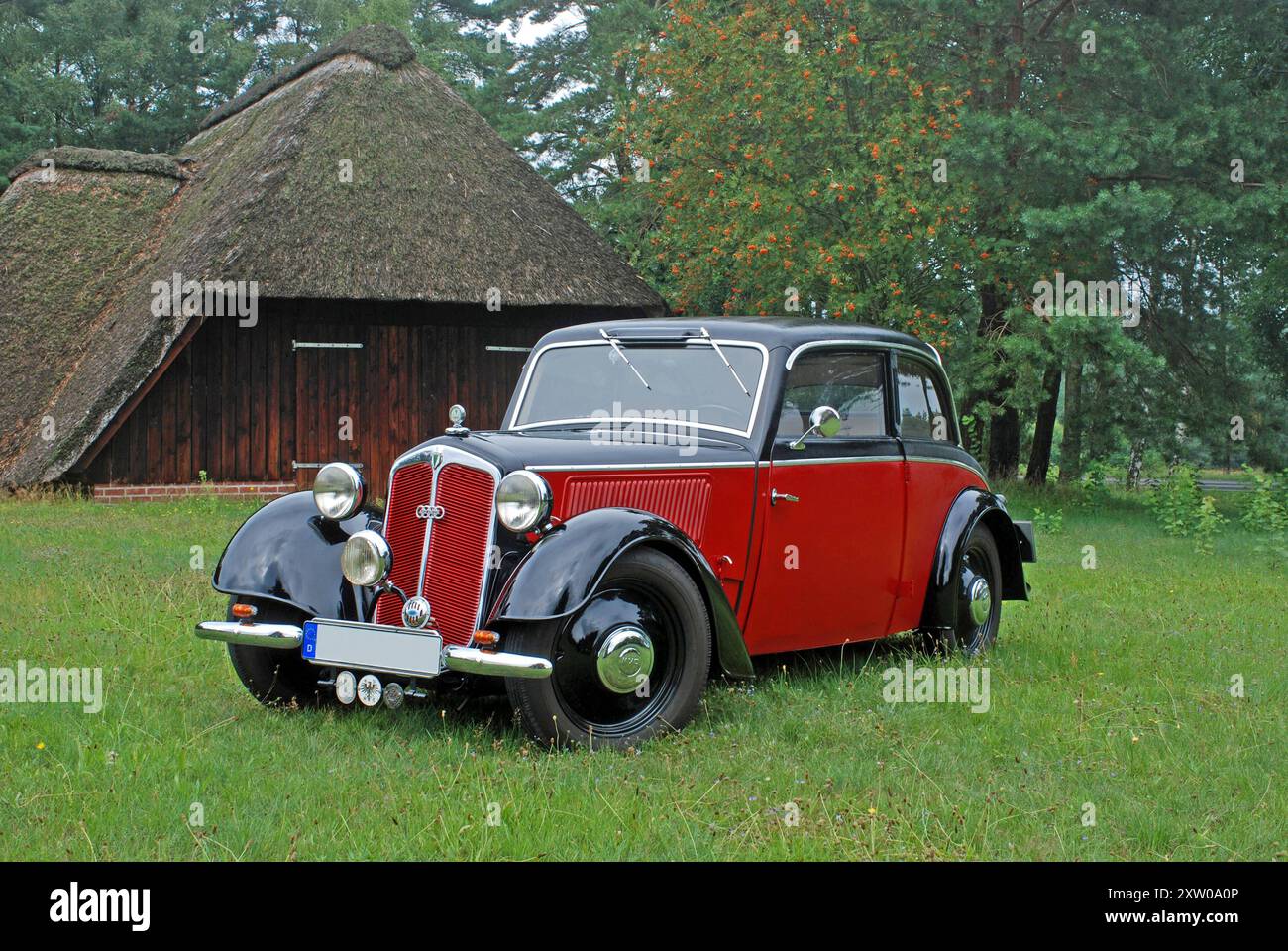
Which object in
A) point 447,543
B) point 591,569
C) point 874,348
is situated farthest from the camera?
point 874,348

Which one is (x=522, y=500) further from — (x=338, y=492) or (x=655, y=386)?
(x=655, y=386)

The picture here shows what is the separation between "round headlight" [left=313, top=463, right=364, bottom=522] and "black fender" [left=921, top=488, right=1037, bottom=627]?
118 inches

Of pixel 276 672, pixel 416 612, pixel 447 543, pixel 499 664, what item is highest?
pixel 447 543

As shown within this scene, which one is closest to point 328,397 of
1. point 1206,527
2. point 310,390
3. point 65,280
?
point 310,390

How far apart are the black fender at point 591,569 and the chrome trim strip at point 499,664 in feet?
0.51

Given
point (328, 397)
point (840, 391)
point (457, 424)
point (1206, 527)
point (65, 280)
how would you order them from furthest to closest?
point (65, 280), point (328, 397), point (1206, 527), point (840, 391), point (457, 424)

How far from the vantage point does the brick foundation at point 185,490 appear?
14.8 metres

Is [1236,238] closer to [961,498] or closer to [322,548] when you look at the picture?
[961,498]

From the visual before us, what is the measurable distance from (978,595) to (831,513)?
4.57 ft

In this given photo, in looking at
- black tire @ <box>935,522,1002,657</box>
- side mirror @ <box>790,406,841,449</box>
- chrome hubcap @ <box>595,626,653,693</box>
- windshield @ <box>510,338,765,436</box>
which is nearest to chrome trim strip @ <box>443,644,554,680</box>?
chrome hubcap @ <box>595,626,653,693</box>

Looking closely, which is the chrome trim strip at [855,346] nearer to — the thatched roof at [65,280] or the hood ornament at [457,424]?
the hood ornament at [457,424]

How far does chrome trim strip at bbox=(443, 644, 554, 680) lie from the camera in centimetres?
458

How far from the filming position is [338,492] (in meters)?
5.65

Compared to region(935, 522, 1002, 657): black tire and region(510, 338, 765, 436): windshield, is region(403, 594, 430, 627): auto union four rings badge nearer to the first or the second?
region(510, 338, 765, 436): windshield
